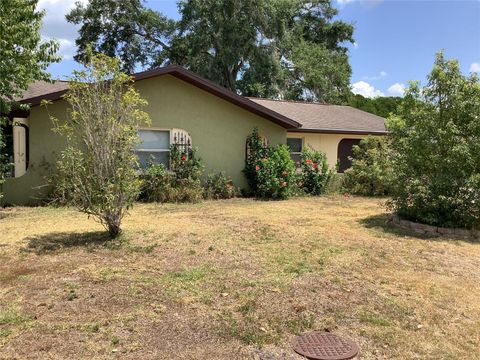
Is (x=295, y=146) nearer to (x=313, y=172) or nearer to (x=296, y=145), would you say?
(x=296, y=145)

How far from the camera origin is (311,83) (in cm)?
2962

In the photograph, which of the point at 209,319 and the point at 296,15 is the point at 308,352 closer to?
the point at 209,319

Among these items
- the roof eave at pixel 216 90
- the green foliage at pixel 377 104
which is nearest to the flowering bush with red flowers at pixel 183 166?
the roof eave at pixel 216 90

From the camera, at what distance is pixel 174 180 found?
1274cm

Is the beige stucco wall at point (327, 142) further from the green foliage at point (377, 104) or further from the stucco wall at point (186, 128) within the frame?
the green foliage at point (377, 104)

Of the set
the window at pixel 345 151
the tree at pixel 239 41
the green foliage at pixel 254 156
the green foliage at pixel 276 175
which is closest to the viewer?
the green foliage at pixel 276 175

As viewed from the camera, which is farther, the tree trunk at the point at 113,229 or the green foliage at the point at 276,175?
the green foliage at the point at 276,175

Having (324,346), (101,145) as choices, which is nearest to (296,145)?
(101,145)

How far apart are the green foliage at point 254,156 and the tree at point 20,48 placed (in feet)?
20.5

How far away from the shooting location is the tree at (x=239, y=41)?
25469 mm

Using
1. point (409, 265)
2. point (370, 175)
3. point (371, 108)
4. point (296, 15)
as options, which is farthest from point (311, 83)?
point (409, 265)

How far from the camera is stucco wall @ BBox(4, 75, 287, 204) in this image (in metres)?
11.7

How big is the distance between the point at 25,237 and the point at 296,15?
1221 inches

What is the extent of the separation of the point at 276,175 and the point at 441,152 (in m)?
5.49
